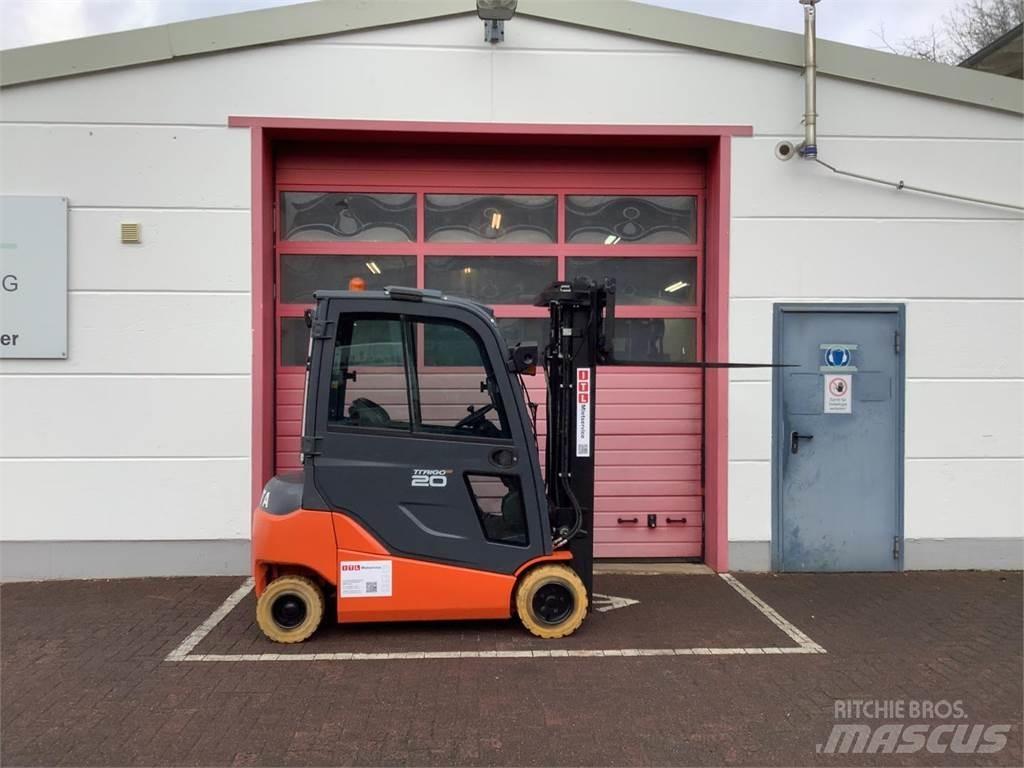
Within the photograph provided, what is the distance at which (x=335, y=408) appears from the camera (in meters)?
4.61

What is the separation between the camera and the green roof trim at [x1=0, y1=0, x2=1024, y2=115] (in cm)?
607

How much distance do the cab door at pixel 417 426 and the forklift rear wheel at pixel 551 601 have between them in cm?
35

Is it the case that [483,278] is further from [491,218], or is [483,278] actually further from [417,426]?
[417,426]

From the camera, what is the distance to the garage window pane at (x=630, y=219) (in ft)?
22.4

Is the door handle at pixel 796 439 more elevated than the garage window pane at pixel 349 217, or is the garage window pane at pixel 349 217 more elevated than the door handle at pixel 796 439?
the garage window pane at pixel 349 217

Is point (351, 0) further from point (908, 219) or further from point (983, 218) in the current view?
point (983, 218)

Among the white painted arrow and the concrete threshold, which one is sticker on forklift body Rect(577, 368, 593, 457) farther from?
the concrete threshold

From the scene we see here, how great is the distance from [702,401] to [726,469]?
2.24 ft

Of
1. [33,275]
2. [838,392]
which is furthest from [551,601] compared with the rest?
[33,275]

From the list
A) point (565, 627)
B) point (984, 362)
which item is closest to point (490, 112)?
point (565, 627)

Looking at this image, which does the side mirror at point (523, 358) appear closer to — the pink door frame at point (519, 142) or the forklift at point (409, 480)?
the forklift at point (409, 480)

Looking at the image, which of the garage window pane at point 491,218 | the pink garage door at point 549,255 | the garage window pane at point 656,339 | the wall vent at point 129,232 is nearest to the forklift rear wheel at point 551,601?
the pink garage door at point 549,255

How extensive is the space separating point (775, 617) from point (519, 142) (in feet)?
14.1

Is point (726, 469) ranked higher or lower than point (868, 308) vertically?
lower
